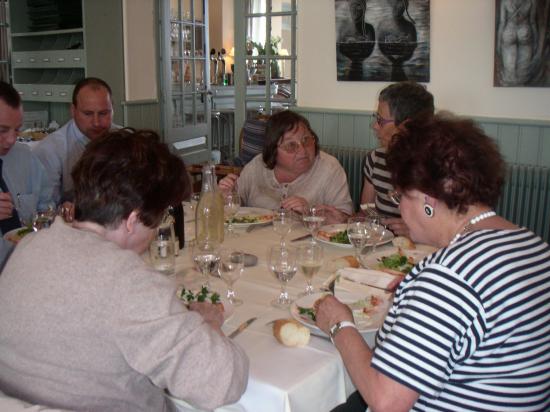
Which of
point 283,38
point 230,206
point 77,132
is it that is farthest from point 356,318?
point 283,38

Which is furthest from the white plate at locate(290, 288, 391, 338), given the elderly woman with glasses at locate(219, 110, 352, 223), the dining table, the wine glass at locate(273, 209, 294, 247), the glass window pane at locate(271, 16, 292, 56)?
the glass window pane at locate(271, 16, 292, 56)

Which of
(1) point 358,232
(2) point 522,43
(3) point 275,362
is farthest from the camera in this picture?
(2) point 522,43

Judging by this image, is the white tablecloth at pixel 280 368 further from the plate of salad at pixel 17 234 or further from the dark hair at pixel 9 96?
the dark hair at pixel 9 96

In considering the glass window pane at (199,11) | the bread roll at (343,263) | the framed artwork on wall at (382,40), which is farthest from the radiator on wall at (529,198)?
the glass window pane at (199,11)

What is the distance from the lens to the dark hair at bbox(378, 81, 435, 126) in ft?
8.46

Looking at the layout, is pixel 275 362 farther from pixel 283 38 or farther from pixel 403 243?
pixel 283 38

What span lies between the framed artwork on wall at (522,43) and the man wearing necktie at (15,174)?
9.18 feet

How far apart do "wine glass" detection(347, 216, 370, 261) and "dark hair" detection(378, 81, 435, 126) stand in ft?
2.44

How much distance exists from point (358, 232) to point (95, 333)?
3.56 ft

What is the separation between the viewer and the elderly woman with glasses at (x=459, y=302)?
3.43 ft

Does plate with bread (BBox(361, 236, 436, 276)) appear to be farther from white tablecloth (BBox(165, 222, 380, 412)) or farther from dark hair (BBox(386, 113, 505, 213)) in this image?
dark hair (BBox(386, 113, 505, 213))

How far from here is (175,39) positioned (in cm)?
629

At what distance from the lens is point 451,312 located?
1.03 m

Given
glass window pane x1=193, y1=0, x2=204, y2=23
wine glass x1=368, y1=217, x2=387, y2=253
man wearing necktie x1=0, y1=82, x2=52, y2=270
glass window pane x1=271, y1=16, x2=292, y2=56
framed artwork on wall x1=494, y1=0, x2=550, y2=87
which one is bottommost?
wine glass x1=368, y1=217, x2=387, y2=253
